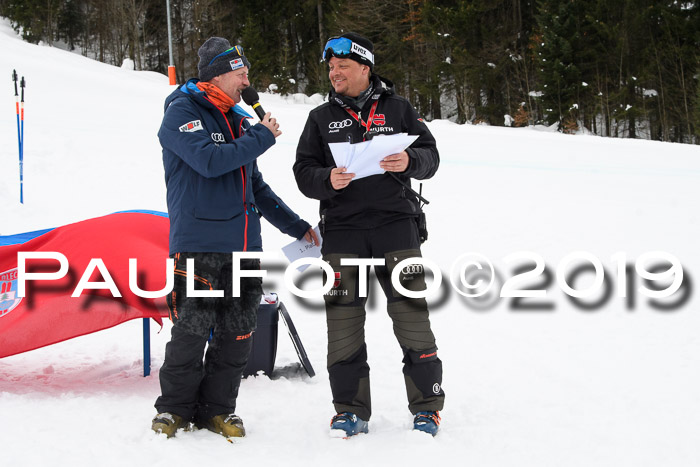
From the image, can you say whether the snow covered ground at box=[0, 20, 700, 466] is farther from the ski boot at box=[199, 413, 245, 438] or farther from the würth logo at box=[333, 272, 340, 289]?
the würth logo at box=[333, 272, 340, 289]

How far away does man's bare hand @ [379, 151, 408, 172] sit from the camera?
9.09 ft

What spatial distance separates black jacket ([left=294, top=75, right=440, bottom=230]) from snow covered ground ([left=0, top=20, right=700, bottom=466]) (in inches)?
36.6

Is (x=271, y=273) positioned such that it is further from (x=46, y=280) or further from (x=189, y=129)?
(x=189, y=129)

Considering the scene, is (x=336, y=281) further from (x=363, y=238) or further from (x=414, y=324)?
(x=414, y=324)

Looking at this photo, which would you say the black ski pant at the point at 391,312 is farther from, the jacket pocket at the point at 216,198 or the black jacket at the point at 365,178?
the jacket pocket at the point at 216,198

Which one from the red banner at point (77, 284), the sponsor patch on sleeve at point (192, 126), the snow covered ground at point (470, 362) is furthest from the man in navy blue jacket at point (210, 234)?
the red banner at point (77, 284)

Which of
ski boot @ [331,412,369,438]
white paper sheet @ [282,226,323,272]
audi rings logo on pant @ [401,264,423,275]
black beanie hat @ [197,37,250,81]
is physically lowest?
ski boot @ [331,412,369,438]

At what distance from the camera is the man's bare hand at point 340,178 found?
276cm

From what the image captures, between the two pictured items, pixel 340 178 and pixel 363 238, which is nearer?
pixel 340 178

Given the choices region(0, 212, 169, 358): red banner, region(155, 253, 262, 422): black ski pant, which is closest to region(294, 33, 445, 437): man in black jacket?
region(155, 253, 262, 422): black ski pant

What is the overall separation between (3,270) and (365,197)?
6.46ft

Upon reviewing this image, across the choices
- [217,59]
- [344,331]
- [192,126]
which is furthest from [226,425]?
[217,59]

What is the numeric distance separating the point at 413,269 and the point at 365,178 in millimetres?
433

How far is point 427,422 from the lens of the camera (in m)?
2.86
